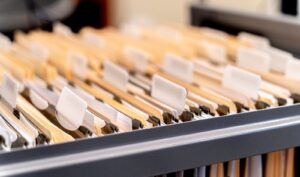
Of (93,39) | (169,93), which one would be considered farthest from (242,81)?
(93,39)

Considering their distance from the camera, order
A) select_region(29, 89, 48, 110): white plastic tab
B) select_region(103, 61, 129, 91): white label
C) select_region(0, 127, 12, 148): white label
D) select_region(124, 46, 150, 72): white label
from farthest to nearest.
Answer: select_region(124, 46, 150, 72): white label < select_region(103, 61, 129, 91): white label < select_region(29, 89, 48, 110): white plastic tab < select_region(0, 127, 12, 148): white label

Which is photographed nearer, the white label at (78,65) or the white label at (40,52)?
the white label at (78,65)

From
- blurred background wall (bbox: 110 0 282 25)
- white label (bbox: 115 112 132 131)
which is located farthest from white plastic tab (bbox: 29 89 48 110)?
blurred background wall (bbox: 110 0 282 25)

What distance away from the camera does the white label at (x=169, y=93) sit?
1062mm

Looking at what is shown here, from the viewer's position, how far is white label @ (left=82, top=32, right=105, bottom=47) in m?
1.78

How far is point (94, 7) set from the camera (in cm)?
396

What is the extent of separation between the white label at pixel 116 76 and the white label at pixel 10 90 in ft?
0.91

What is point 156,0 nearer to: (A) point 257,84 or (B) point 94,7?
(B) point 94,7

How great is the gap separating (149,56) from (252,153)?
646mm

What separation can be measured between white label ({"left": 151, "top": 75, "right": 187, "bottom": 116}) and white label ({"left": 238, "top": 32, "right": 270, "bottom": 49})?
562 mm

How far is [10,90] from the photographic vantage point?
111 cm

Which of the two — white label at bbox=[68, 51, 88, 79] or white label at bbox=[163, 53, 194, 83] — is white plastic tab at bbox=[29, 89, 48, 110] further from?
white label at bbox=[163, 53, 194, 83]

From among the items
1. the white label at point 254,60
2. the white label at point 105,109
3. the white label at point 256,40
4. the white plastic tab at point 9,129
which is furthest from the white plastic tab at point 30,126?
the white label at point 256,40

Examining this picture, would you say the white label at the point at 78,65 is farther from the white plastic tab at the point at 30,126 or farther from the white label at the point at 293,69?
the white label at the point at 293,69
